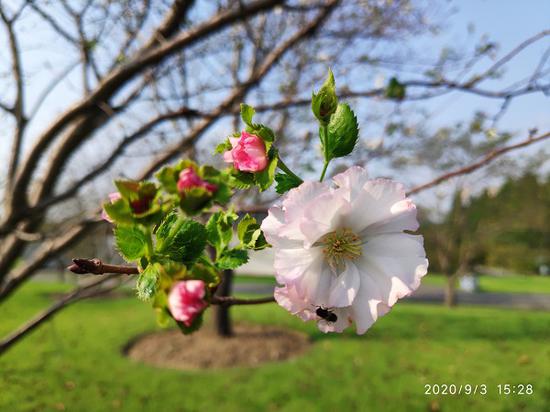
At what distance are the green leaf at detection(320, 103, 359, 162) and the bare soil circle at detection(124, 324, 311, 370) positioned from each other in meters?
6.27

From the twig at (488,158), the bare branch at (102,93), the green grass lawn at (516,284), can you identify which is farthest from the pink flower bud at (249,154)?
the green grass lawn at (516,284)

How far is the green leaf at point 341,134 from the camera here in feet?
1.78

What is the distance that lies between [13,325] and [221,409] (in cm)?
603

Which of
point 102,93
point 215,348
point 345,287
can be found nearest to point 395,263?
point 345,287

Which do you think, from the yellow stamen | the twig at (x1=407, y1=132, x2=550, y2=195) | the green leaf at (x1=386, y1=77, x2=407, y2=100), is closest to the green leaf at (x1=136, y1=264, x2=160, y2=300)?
the yellow stamen

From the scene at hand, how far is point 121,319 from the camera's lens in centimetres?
970

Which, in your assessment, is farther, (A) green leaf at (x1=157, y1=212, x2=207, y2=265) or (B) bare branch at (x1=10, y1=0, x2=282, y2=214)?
(B) bare branch at (x1=10, y1=0, x2=282, y2=214)

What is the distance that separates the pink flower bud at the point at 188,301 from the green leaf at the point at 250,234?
0.13 metres

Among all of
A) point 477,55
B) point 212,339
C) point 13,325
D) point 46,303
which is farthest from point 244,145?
point 46,303

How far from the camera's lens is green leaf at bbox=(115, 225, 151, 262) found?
0.50m

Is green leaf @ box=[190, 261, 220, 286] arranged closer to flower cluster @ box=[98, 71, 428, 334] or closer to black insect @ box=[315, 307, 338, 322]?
flower cluster @ box=[98, 71, 428, 334]

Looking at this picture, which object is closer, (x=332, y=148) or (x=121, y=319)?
(x=332, y=148)

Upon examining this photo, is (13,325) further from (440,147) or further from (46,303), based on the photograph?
(440,147)

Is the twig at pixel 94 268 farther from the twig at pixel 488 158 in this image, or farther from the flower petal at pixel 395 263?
the twig at pixel 488 158
